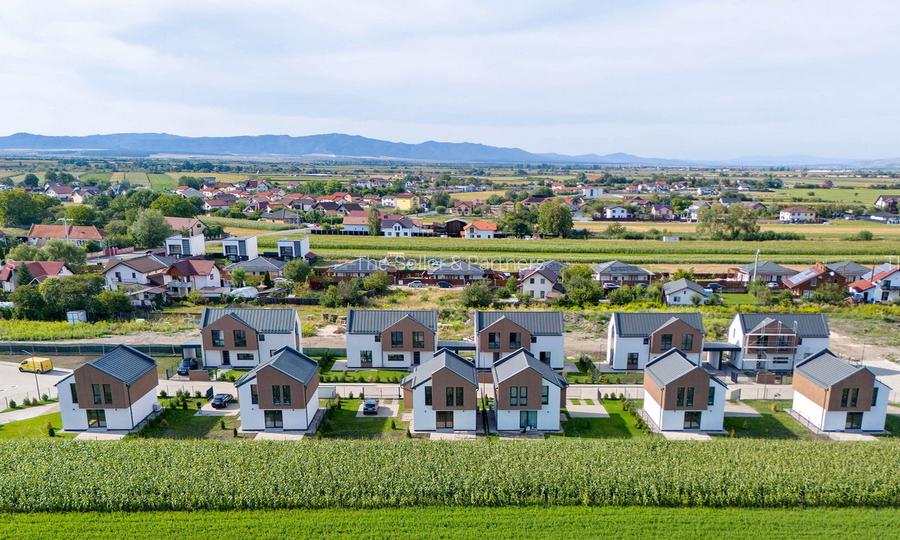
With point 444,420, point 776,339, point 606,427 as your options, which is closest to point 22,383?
point 444,420

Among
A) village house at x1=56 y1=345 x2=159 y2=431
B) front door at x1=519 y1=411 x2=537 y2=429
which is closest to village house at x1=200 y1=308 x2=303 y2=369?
village house at x1=56 y1=345 x2=159 y2=431

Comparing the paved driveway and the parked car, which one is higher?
the parked car

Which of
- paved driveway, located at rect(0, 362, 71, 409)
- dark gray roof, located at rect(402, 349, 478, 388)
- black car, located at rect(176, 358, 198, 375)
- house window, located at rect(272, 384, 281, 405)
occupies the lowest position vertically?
paved driveway, located at rect(0, 362, 71, 409)

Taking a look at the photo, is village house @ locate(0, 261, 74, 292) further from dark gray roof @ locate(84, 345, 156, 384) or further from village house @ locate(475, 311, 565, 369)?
village house @ locate(475, 311, 565, 369)

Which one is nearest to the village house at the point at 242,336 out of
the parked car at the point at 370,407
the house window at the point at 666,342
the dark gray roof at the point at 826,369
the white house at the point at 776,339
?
the parked car at the point at 370,407

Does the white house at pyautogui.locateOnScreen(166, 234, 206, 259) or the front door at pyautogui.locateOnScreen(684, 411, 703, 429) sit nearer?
the front door at pyautogui.locateOnScreen(684, 411, 703, 429)

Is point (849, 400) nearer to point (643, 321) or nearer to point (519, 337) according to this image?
point (643, 321)

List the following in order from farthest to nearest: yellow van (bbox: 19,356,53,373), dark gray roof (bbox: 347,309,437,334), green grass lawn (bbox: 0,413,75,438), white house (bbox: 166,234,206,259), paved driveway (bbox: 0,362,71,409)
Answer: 1. white house (bbox: 166,234,206,259)
2. dark gray roof (bbox: 347,309,437,334)
3. yellow van (bbox: 19,356,53,373)
4. paved driveway (bbox: 0,362,71,409)
5. green grass lawn (bbox: 0,413,75,438)

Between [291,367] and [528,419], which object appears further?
[291,367]
